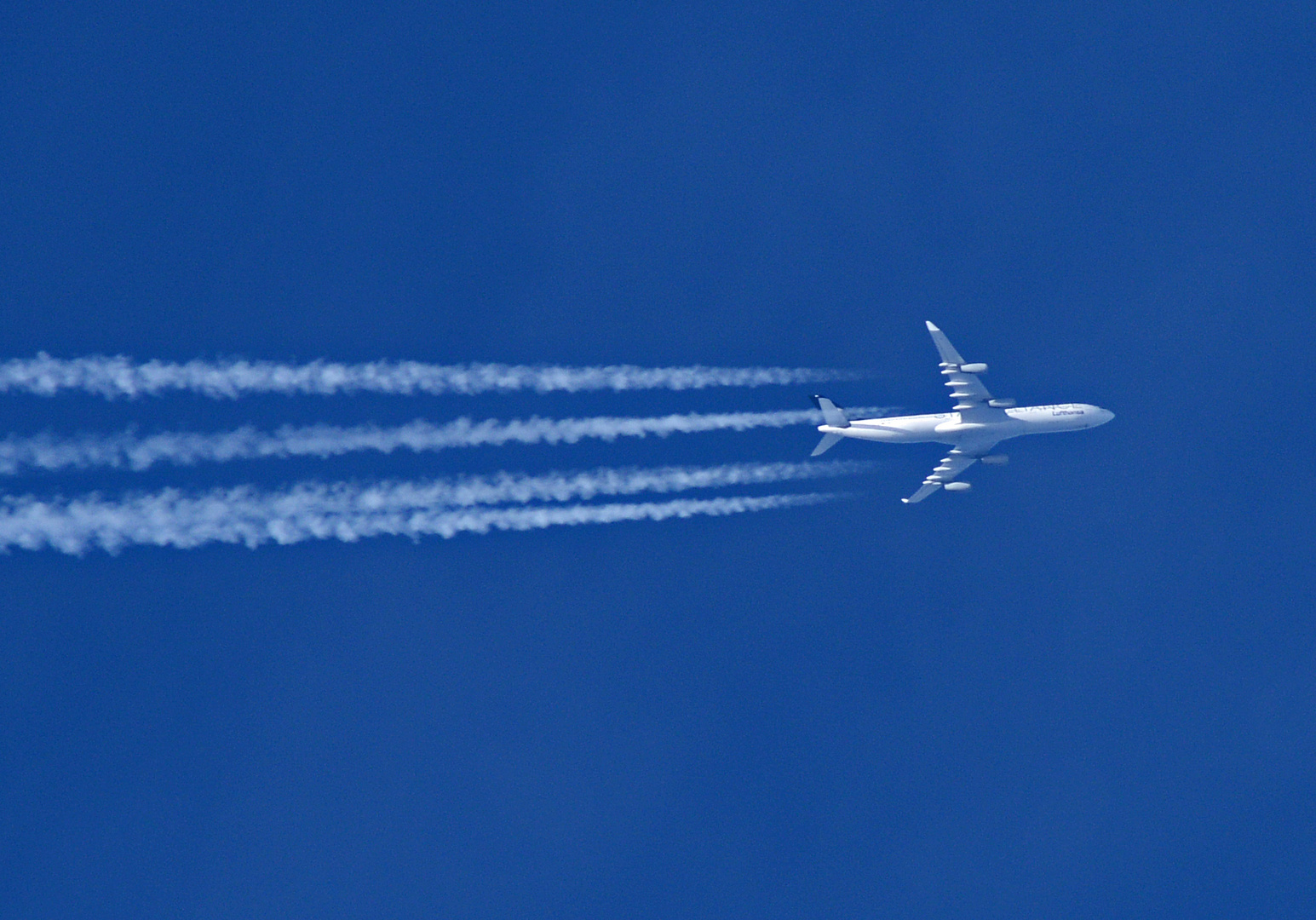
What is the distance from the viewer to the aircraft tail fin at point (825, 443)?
72188 millimetres

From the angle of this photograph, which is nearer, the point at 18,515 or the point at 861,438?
the point at 18,515

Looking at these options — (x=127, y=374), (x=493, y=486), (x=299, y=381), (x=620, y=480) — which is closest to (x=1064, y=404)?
(x=620, y=480)

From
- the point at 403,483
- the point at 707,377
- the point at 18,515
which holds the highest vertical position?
the point at 707,377

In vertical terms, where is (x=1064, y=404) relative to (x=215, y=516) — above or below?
above

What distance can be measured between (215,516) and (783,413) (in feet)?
94.1

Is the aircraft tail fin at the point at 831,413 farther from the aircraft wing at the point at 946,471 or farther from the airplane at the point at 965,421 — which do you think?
the aircraft wing at the point at 946,471

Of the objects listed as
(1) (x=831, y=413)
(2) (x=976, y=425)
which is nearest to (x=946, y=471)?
(2) (x=976, y=425)

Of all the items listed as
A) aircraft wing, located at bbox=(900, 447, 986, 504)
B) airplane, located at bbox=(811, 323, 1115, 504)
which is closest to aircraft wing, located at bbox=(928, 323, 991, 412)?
airplane, located at bbox=(811, 323, 1115, 504)

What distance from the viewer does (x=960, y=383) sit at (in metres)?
72.1

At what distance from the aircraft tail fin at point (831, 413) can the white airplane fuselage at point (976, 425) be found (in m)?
0.43

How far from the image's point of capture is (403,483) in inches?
2468

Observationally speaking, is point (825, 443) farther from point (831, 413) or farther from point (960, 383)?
point (960, 383)

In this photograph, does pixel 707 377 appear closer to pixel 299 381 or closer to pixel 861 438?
pixel 861 438

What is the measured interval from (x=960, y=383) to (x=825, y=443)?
715cm
